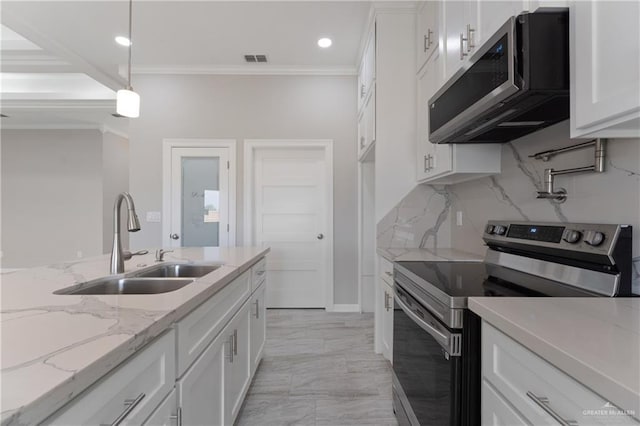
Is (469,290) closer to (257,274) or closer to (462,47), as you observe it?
(462,47)

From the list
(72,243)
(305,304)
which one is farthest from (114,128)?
(305,304)

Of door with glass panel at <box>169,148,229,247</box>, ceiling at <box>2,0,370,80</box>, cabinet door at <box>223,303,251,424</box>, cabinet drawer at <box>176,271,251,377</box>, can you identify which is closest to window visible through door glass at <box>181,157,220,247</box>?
door with glass panel at <box>169,148,229,247</box>

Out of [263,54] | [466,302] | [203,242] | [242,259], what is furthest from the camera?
[203,242]

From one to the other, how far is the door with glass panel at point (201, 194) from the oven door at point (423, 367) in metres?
2.80

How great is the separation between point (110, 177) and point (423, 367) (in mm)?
6966

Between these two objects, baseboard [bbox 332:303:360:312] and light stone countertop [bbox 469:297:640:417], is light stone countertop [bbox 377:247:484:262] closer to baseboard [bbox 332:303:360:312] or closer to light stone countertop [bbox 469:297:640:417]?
light stone countertop [bbox 469:297:640:417]

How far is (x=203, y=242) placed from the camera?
3975 millimetres

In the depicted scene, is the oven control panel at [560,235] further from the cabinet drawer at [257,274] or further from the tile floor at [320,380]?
the cabinet drawer at [257,274]

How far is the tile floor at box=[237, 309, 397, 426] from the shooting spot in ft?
6.25

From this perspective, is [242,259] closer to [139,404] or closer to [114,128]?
[139,404]

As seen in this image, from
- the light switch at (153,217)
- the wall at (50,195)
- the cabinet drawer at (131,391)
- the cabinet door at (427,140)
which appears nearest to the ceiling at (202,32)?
the cabinet door at (427,140)

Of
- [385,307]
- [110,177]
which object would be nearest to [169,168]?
[385,307]

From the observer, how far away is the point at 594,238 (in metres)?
1.15

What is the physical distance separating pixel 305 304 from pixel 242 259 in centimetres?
227
